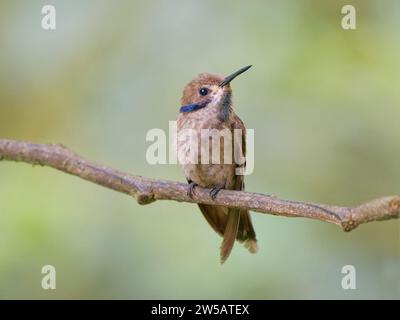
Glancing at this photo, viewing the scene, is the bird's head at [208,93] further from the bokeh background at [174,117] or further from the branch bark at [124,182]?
the branch bark at [124,182]

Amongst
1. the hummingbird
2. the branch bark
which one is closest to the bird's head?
the hummingbird

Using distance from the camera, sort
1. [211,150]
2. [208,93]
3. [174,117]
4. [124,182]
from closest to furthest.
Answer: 1. [124,182]
2. [211,150]
3. [208,93]
4. [174,117]

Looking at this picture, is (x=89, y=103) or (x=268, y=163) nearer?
(x=268, y=163)

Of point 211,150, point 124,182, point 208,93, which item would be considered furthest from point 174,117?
point 124,182

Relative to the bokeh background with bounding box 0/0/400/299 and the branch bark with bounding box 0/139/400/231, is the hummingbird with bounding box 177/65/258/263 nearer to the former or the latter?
the bokeh background with bounding box 0/0/400/299

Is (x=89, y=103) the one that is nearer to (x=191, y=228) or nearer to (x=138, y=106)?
(x=138, y=106)

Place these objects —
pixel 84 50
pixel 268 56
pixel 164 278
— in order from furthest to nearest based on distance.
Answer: pixel 84 50 < pixel 268 56 < pixel 164 278

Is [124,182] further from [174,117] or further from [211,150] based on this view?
[174,117]

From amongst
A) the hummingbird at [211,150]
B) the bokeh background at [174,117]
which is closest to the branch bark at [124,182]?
the hummingbird at [211,150]

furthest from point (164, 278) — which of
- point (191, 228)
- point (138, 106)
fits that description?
point (138, 106)
